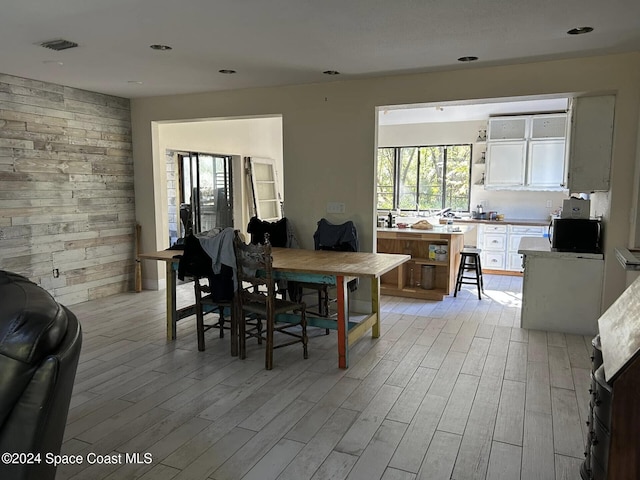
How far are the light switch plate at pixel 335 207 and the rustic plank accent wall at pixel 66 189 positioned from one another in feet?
9.19

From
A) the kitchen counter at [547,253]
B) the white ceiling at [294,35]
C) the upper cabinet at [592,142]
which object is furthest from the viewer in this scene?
the kitchen counter at [547,253]

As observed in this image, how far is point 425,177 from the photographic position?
345 inches

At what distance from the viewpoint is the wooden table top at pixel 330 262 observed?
3.54 metres

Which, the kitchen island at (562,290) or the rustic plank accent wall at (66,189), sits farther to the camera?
the rustic plank accent wall at (66,189)

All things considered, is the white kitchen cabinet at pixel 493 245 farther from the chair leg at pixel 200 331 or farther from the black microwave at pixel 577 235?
the chair leg at pixel 200 331

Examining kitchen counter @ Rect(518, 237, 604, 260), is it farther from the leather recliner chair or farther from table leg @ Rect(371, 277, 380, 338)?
the leather recliner chair

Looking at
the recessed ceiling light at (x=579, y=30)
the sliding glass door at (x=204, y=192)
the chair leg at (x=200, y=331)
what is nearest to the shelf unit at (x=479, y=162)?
the sliding glass door at (x=204, y=192)

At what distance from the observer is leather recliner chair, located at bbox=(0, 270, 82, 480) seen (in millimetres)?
1196

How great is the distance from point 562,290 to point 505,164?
3.76 metres

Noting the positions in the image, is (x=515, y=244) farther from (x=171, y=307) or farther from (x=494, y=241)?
(x=171, y=307)

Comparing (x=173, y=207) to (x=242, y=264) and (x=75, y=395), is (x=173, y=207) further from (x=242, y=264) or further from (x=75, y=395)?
(x=75, y=395)

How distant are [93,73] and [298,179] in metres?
→ 2.32

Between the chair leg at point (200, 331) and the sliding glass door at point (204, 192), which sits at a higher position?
the sliding glass door at point (204, 192)

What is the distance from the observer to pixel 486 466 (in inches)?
92.7
